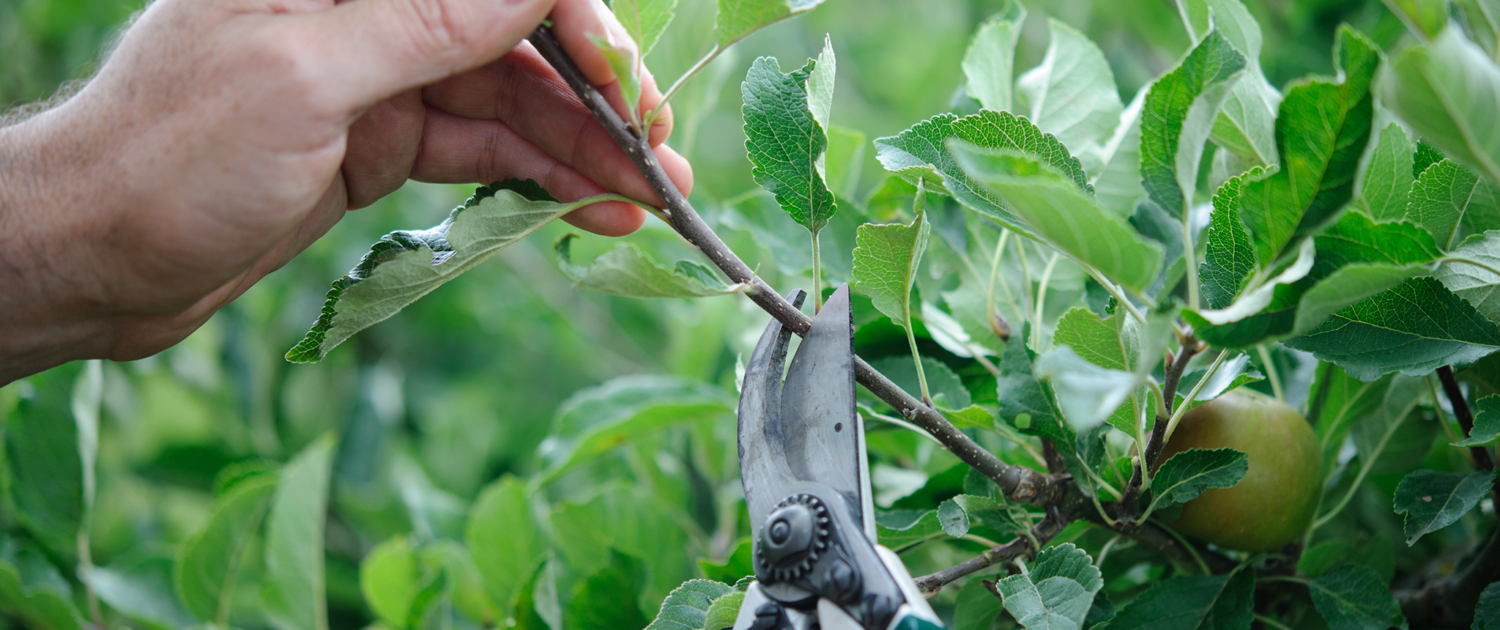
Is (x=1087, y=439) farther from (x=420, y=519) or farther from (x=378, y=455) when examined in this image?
(x=378, y=455)

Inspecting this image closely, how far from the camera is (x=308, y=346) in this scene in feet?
1.70

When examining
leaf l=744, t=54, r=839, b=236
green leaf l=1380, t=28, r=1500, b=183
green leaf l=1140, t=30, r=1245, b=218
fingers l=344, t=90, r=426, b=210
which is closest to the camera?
green leaf l=1380, t=28, r=1500, b=183

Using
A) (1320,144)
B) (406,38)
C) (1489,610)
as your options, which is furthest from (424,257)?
(1489,610)

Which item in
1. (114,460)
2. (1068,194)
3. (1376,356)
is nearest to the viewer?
(1068,194)

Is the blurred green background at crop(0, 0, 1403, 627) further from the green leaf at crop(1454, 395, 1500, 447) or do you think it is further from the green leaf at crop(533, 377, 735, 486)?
the green leaf at crop(1454, 395, 1500, 447)

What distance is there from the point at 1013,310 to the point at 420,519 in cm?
86

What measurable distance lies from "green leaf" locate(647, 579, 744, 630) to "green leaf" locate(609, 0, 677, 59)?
1.08 ft

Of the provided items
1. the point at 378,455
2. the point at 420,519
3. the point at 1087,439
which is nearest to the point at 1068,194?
the point at 1087,439

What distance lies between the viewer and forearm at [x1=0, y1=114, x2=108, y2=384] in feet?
1.87

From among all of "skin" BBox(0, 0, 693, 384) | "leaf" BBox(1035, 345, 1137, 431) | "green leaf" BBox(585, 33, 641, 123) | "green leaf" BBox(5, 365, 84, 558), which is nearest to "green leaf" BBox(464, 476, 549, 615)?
"skin" BBox(0, 0, 693, 384)

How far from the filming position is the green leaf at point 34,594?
2.87ft

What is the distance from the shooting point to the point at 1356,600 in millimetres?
563

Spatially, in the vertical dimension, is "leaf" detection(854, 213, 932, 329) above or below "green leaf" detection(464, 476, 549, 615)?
above

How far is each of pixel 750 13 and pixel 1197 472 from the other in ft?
1.22
